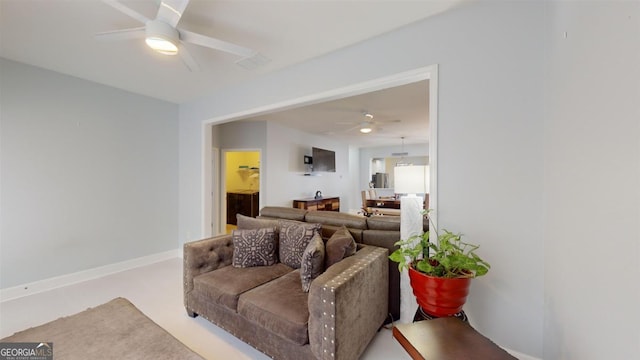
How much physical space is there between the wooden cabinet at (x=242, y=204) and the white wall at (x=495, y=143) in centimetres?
554

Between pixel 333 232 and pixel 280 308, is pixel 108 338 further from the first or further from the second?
pixel 333 232

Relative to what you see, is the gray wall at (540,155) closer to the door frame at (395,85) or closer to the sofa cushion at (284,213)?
the door frame at (395,85)

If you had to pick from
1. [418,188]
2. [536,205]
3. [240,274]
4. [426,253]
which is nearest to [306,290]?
[240,274]

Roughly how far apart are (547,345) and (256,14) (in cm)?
306

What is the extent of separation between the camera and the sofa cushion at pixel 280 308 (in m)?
1.59

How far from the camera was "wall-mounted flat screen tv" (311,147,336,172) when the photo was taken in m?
6.73

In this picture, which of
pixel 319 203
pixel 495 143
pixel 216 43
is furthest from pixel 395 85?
pixel 319 203

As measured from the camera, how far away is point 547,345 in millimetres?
1554

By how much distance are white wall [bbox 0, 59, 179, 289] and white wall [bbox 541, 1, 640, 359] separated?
472 centimetres

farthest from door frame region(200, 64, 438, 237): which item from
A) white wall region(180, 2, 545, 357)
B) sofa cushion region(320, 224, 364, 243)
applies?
sofa cushion region(320, 224, 364, 243)

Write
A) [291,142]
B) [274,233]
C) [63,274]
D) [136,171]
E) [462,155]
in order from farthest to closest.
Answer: [291,142] → [136,171] → [63,274] → [274,233] → [462,155]

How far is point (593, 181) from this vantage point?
1010mm

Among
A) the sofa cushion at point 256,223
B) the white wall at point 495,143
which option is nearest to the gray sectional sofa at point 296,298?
the sofa cushion at point 256,223

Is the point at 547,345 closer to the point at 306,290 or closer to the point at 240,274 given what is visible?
the point at 306,290
